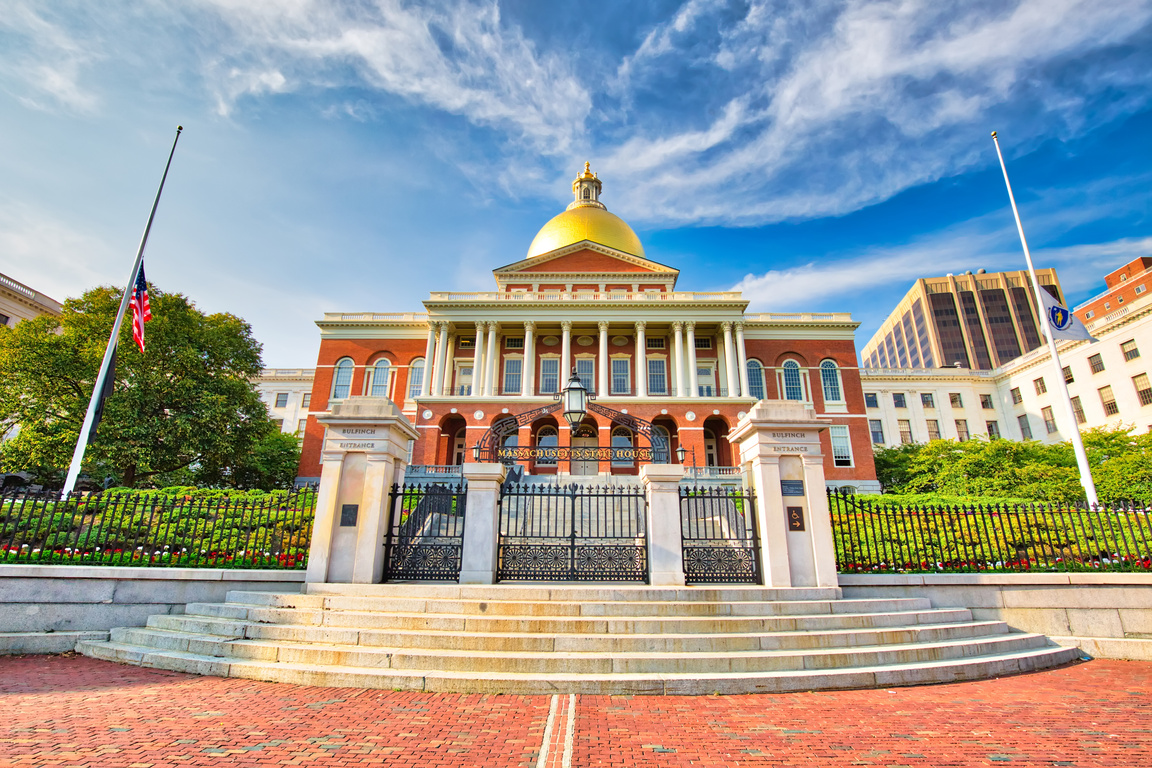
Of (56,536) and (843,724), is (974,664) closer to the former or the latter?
(843,724)

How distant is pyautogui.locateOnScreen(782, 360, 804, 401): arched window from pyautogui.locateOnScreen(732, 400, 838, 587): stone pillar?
32770 mm

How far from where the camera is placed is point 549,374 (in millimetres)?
39875

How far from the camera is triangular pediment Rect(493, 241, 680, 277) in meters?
44.2

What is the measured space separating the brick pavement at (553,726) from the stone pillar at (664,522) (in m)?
2.93

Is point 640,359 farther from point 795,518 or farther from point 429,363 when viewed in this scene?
point 795,518

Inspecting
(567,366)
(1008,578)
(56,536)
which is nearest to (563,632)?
(1008,578)

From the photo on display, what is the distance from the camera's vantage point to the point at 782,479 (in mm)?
8906

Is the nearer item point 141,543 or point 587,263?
point 141,543

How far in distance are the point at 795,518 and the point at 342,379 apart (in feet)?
126

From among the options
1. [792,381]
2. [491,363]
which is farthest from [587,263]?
[792,381]

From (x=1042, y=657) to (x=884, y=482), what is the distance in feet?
119

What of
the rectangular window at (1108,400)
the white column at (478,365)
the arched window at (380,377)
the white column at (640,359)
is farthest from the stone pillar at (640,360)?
the rectangular window at (1108,400)

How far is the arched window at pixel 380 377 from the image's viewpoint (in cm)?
Result: 4059

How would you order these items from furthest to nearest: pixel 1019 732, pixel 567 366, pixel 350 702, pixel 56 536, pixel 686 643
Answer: pixel 567 366, pixel 56 536, pixel 686 643, pixel 350 702, pixel 1019 732
